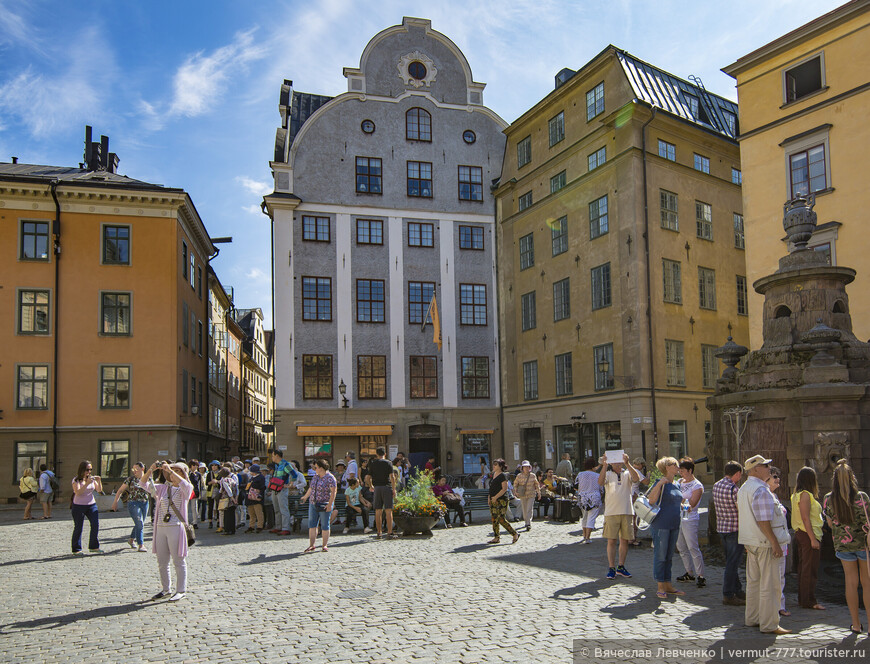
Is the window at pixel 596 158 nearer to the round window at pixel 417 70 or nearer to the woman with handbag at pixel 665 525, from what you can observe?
the round window at pixel 417 70

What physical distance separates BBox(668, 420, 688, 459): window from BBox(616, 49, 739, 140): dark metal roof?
12.5 m

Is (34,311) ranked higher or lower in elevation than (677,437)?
higher

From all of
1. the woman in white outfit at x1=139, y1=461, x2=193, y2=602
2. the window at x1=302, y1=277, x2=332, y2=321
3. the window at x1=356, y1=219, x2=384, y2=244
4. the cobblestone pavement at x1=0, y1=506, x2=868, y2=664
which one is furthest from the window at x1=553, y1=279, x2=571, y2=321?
the woman in white outfit at x1=139, y1=461, x2=193, y2=602

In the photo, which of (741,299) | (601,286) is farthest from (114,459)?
(741,299)

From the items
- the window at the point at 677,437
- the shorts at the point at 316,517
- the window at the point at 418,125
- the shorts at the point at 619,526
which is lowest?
the shorts at the point at 316,517

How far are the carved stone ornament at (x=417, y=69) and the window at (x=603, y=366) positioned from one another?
676 inches

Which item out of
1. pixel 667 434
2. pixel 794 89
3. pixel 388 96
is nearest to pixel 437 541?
pixel 667 434

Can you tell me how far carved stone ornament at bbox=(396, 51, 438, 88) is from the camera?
1550 inches

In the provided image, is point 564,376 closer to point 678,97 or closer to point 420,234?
point 420,234

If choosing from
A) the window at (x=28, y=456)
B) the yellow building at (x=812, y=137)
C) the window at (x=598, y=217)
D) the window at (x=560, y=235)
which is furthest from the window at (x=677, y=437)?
the window at (x=28, y=456)

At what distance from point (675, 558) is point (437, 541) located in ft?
16.8

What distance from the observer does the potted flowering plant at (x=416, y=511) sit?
A: 17.1 metres

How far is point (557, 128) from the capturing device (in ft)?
115

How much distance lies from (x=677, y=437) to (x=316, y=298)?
56.7 ft
